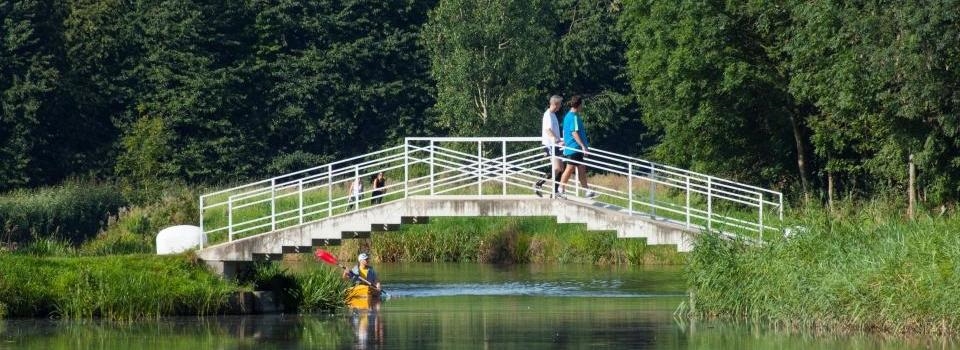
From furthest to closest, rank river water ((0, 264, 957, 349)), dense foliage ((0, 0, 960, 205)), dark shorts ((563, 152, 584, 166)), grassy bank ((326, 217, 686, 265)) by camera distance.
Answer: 1. dense foliage ((0, 0, 960, 205))
2. grassy bank ((326, 217, 686, 265))
3. dark shorts ((563, 152, 584, 166))
4. river water ((0, 264, 957, 349))

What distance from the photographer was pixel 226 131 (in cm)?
9169

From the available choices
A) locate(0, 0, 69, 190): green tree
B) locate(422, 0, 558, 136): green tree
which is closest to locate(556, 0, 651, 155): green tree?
locate(422, 0, 558, 136): green tree

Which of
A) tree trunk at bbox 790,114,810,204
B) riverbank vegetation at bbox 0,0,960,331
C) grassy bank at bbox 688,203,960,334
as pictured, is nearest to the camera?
grassy bank at bbox 688,203,960,334

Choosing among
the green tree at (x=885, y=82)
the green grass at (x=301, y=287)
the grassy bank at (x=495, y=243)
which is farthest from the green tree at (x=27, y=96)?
the green grass at (x=301, y=287)

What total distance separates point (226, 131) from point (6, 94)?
942 cm

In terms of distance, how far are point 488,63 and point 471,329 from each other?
176 ft

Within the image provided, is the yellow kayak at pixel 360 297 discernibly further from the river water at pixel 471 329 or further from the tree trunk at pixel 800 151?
the tree trunk at pixel 800 151

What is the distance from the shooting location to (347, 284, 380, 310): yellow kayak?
4159 centimetres

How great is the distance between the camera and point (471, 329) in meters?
36.2

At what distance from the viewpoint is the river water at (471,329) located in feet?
108

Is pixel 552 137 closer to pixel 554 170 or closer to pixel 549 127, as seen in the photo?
pixel 549 127

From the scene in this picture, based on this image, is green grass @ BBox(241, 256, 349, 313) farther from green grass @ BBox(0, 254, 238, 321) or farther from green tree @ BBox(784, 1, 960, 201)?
green tree @ BBox(784, 1, 960, 201)

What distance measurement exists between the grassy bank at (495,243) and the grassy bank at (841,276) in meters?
20.9

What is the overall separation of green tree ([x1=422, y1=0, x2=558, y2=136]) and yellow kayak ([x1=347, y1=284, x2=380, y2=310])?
A: 46967mm
